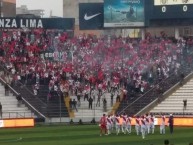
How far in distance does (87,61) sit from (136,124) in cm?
2221

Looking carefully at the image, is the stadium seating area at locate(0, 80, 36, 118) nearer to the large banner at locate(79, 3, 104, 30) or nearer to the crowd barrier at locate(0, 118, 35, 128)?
the crowd barrier at locate(0, 118, 35, 128)

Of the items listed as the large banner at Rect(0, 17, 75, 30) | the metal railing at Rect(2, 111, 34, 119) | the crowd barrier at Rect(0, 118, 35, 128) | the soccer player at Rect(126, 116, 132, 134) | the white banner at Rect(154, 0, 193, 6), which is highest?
the white banner at Rect(154, 0, 193, 6)

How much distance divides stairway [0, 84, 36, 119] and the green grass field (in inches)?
253

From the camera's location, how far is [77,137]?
158 ft

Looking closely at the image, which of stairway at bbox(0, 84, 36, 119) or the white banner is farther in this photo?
the white banner

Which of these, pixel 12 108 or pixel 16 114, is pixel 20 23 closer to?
pixel 12 108

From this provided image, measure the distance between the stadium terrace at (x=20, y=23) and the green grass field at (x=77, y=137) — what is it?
2156cm

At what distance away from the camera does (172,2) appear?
2832 inches

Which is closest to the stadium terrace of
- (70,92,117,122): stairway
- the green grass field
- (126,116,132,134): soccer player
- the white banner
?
the white banner

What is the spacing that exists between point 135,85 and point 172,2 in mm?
10237

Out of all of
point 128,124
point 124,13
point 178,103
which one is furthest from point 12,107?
point 128,124

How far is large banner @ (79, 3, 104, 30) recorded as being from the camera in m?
77.6

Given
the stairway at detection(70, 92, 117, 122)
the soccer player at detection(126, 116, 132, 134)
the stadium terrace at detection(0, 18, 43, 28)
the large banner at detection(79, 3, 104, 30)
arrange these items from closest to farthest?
the soccer player at detection(126, 116, 132, 134), the stairway at detection(70, 92, 117, 122), the stadium terrace at detection(0, 18, 43, 28), the large banner at detection(79, 3, 104, 30)

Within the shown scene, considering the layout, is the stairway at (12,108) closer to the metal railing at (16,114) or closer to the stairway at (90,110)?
the metal railing at (16,114)
